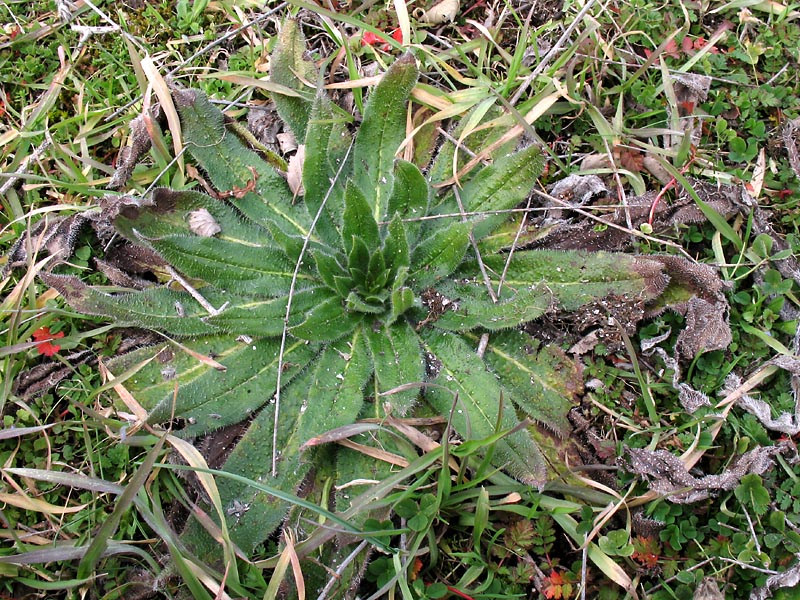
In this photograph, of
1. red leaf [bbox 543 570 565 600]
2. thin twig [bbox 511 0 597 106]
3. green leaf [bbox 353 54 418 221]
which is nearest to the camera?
red leaf [bbox 543 570 565 600]

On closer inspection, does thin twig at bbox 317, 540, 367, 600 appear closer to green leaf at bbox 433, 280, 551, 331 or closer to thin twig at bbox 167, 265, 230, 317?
green leaf at bbox 433, 280, 551, 331

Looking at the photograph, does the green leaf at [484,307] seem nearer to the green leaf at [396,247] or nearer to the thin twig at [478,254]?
the thin twig at [478,254]

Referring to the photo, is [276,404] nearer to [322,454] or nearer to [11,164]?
[322,454]

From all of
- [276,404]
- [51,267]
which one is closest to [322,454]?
[276,404]

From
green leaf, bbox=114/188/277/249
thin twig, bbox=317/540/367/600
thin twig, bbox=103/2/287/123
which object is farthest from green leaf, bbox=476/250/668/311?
thin twig, bbox=103/2/287/123

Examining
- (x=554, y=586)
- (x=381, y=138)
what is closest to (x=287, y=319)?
(x=381, y=138)

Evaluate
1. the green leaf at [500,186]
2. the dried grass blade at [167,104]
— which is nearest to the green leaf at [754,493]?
the green leaf at [500,186]

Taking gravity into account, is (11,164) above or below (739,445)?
above
